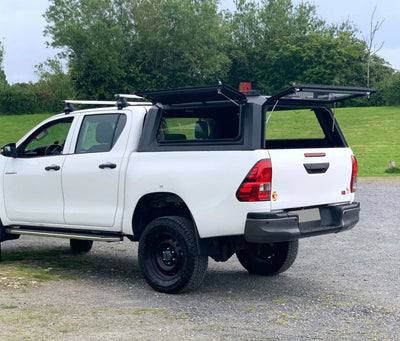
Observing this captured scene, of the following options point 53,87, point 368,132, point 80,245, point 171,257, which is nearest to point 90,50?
point 53,87

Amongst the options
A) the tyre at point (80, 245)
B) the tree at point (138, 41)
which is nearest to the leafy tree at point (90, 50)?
the tree at point (138, 41)

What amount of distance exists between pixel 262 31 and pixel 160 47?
16.9 m

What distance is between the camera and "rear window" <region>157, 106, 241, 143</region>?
6836 mm

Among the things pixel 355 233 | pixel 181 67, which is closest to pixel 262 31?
pixel 181 67

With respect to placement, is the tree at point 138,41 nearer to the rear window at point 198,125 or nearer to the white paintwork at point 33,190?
the white paintwork at point 33,190

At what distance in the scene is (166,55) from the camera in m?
67.3

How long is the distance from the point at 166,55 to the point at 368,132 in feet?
110

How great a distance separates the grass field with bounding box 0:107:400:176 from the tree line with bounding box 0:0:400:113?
12.0 meters

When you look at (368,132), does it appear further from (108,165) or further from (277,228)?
(277,228)

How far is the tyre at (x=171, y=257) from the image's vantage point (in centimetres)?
652

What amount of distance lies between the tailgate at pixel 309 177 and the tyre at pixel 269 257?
102 cm

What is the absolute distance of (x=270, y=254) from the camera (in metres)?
7.79

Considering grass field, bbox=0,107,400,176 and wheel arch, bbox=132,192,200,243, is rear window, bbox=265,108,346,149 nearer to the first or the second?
wheel arch, bbox=132,192,200,243

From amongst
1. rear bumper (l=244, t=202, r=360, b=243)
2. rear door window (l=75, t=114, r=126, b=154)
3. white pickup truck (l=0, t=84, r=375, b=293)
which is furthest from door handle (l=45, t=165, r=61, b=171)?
rear bumper (l=244, t=202, r=360, b=243)
